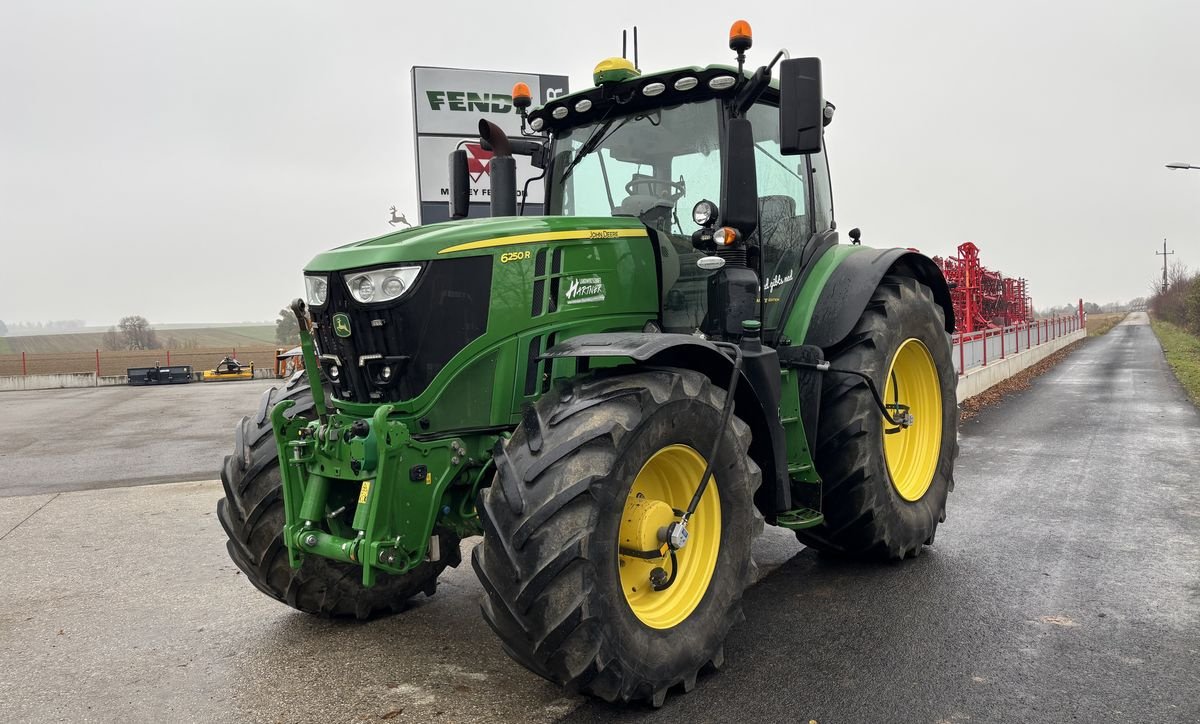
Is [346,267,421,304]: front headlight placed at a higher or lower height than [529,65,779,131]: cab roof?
lower

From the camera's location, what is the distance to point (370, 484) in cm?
324

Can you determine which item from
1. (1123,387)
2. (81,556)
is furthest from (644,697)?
(1123,387)

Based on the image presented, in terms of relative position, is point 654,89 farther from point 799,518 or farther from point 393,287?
point 799,518

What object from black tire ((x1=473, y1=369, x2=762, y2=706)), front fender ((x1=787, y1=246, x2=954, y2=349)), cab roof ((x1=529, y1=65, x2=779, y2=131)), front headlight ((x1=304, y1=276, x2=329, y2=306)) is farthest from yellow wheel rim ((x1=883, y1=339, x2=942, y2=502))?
front headlight ((x1=304, y1=276, x2=329, y2=306))

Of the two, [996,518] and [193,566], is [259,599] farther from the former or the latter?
[996,518]

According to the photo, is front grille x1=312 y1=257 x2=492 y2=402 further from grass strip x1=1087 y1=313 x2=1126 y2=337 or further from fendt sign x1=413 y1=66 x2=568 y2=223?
grass strip x1=1087 y1=313 x2=1126 y2=337

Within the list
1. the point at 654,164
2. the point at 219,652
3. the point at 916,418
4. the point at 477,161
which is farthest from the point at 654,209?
the point at 477,161

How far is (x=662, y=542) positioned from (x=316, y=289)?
186 cm

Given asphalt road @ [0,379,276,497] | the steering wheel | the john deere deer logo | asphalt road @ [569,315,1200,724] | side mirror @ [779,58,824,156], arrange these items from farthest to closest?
asphalt road @ [0,379,276,497], the steering wheel, side mirror @ [779,58,824,156], the john deere deer logo, asphalt road @ [569,315,1200,724]

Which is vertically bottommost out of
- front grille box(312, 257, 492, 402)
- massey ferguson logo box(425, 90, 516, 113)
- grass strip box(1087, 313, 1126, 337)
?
grass strip box(1087, 313, 1126, 337)

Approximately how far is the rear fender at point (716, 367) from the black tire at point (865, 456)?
0.67 meters

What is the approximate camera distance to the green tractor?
9.73ft

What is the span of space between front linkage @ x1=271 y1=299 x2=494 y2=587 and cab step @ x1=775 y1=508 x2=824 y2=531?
1510mm

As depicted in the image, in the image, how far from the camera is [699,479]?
11.4 ft
